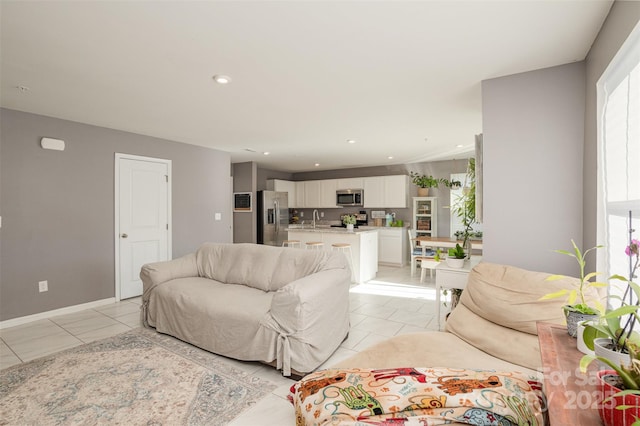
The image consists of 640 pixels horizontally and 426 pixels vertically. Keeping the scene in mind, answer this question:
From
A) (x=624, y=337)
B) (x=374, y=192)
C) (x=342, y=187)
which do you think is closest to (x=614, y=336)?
(x=624, y=337)

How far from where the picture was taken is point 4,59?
7.78ft

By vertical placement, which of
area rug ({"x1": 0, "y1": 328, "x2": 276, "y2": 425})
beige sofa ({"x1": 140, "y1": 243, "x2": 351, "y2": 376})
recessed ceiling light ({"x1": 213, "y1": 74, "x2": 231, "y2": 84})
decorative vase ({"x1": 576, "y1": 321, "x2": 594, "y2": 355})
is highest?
recessed ceiling light ({"x1": 213, "y1": 74, "x2": 231, "y2": 84})

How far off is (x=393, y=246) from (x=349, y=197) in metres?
1.72

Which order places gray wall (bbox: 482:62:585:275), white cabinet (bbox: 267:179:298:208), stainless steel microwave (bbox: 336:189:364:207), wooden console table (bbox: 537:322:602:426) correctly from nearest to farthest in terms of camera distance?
wooden console table (bbox: 537:322:602:426) < gray wall (bbox: 482:62:585:275) < stainless steel microwave (bbox: 336:189:364:207) < white cabinet (bbox: 267:179:298:208)

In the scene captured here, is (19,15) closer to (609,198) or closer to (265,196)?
(609,198)

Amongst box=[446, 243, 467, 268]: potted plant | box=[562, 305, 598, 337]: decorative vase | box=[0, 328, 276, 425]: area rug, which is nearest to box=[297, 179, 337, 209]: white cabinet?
box=[446, 243, 467, 268]: potted plant

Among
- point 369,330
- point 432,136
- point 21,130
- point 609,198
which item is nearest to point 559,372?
point 609,198

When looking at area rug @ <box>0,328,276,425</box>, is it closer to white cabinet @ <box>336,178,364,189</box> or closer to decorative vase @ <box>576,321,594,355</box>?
decorative vase @ <box>576,321,594,355</box>

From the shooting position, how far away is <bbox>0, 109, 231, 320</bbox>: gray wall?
3.53 meters

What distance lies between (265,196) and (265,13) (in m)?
6.01

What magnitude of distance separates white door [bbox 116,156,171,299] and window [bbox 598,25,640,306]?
522 cm

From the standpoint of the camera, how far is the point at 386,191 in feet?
24.8

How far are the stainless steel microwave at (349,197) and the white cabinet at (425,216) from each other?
4.62 feet

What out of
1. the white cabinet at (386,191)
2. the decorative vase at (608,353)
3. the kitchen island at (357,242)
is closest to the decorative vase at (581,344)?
the decorative vase at (608,353)
